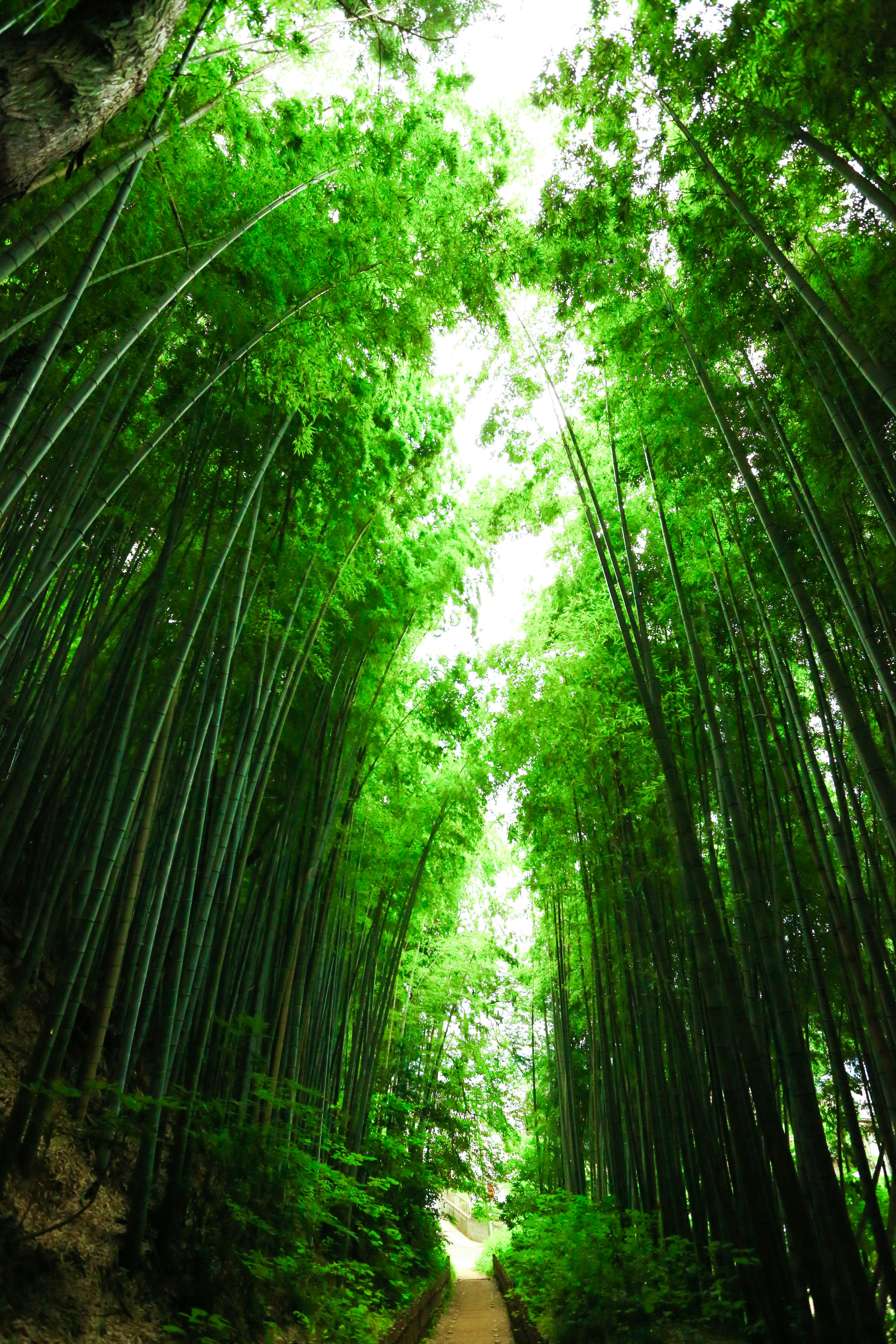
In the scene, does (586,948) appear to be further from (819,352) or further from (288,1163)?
(819,352)

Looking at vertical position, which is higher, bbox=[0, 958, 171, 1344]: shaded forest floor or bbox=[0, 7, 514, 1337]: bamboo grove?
bbox=[0, 7, 514, 1337]: bamboo grove

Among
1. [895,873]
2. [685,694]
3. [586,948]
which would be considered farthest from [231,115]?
[586,948]

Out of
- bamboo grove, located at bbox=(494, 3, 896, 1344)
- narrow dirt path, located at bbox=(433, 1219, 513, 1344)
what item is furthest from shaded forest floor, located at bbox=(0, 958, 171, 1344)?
narrow dirt path, located at bbox=(433, 1219, 513, 1344)

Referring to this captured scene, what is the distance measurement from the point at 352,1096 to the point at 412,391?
4599 millimetres

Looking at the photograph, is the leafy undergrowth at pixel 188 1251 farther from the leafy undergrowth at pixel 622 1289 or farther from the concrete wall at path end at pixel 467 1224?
the concrete wall at path end at pixel 467 1224

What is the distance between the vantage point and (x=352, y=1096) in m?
5.44

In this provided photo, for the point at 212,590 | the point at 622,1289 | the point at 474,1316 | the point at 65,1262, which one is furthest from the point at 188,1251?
the point at 474,1316

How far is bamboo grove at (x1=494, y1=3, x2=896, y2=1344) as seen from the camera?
2.40 m

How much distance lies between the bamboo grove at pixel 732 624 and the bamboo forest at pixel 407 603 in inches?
1.0

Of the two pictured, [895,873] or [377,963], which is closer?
[895,873]

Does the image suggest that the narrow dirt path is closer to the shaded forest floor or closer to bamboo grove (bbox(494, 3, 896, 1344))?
bamboo grove (bbox(494, 3, 896, 1344))

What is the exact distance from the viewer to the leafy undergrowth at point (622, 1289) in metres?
2.91

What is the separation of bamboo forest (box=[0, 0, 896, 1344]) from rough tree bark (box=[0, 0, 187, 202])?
1 centimetres

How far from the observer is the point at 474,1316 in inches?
267
